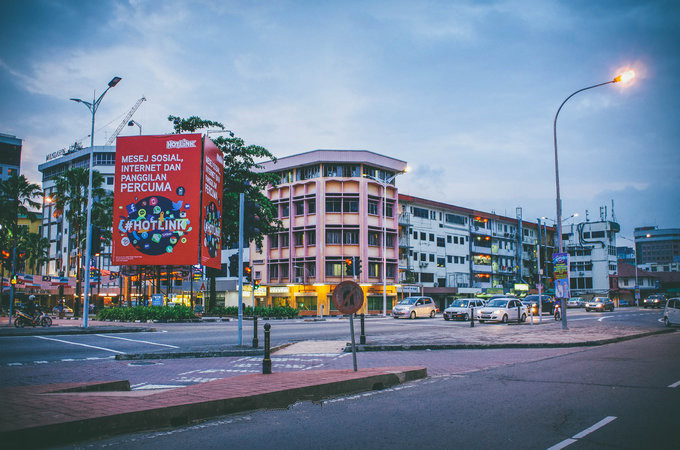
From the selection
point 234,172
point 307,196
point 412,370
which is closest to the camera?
point 412,370

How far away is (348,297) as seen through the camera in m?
9.65

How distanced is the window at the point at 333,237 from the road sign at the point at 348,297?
4538 centimetres

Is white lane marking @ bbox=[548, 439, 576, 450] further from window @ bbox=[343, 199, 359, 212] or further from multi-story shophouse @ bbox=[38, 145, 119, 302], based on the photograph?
multi-story shophouse @ bbox=[38, 145, 119, 302]

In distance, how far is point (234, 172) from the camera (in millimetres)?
42125

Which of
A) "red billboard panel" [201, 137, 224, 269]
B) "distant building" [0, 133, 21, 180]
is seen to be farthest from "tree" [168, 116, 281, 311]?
"distant building" [0, 133, 21, 180]

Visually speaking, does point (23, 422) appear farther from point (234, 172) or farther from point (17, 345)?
point (234, 172)

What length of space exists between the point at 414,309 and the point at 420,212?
87.2 feet

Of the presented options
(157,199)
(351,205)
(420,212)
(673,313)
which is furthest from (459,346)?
(420,212)

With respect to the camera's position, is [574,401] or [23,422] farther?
[574,401]

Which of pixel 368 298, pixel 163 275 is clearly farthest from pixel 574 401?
pixel 368 298

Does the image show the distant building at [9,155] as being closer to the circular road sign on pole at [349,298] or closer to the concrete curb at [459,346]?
the concrete curb at [459,346]

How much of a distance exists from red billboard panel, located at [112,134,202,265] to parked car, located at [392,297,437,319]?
17543 mm

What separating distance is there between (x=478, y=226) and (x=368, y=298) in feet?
84.9

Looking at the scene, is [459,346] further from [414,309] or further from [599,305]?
[599,305]
